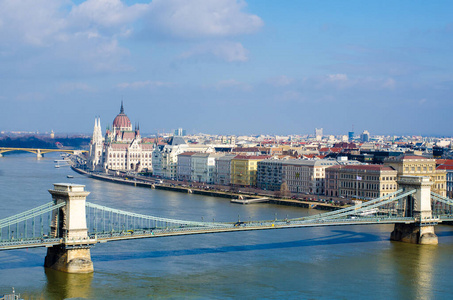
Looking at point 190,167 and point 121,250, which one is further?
point 190,167

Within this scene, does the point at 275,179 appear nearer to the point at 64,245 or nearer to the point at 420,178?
the point at 420,178

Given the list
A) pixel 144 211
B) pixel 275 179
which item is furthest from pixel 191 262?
pixel 275 179

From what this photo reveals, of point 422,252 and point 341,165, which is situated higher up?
point 341,165

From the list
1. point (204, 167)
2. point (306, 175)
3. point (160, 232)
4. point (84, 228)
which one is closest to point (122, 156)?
point (204, 167)

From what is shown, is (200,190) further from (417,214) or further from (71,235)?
(71,235)

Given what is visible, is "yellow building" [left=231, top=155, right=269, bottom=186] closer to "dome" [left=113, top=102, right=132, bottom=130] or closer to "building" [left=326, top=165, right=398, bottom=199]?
"building" [left=326, top=165, right=398, bottom=199]
